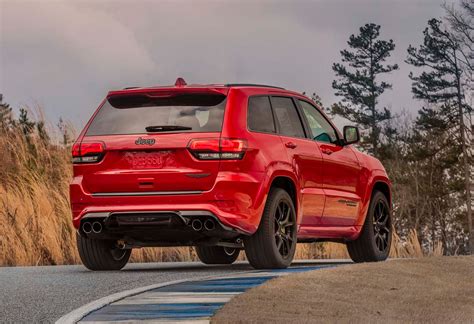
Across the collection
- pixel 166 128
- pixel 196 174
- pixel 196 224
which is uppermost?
pixel 166 128

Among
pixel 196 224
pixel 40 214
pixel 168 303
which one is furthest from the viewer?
pixel 40 214

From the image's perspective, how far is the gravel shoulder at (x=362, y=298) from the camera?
7.64 meters

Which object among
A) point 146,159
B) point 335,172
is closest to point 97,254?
point 146,159

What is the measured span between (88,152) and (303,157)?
239 centimetres

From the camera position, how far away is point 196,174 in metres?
11.2

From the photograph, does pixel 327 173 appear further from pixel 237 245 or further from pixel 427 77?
pixel 427 77

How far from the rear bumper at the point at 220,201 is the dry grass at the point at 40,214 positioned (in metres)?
3.64

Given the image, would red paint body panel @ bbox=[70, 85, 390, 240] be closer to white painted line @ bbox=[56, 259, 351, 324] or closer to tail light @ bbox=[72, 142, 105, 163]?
tail light @ bbox=[72, 142, 105, 163]

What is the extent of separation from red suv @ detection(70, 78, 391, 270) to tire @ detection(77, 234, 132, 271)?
1 centimetres

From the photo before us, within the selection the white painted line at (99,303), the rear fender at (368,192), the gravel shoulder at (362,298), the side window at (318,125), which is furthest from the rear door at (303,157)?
the white painted line at (99,303)

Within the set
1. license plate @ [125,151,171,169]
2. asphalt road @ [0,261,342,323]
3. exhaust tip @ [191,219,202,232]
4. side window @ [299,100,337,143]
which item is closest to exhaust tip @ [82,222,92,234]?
asphalt road @ [0,261,342,323]

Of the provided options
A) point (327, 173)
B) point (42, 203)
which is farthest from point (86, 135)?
point (42, 203)

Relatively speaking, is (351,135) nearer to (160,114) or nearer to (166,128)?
(160,114)

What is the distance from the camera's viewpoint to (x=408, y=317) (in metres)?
8.01
